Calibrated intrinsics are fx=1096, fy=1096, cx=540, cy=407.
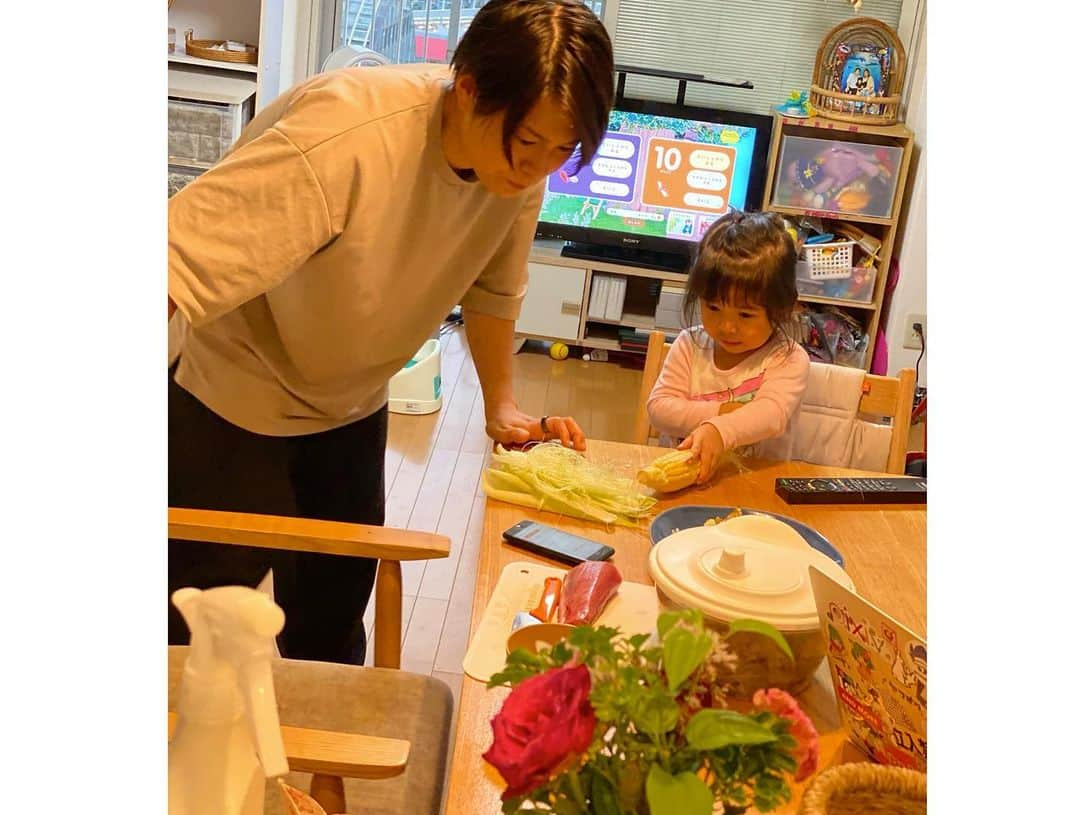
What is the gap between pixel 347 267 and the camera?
141 centimetres

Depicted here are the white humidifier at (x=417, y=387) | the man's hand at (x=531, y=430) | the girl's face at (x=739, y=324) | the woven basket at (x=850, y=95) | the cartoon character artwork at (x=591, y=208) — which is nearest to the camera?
the man's hand at (x=531, y=430)

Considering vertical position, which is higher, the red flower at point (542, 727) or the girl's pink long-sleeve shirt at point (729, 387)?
the red flower at point (542, 727)

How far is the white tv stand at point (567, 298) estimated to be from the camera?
4.44 m

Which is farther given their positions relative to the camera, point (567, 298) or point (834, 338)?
point (567, 298)

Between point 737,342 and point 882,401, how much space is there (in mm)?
313

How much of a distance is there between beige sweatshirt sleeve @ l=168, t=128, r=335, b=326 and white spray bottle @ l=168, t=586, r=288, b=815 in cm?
59

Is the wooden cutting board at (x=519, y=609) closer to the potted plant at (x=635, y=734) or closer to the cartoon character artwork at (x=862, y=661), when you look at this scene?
the cartoon character artwork at (x=862, y=661)

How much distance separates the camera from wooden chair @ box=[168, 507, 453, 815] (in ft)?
4.40

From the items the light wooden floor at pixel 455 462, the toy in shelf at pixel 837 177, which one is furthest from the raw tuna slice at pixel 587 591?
the toy in shelf at pixel 837 177

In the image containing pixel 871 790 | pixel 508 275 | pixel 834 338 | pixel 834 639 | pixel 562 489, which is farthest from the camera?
pixel 834 338

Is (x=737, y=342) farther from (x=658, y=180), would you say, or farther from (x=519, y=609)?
(x=658, y=180)

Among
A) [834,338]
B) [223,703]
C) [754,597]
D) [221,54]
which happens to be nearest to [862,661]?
[754,597]

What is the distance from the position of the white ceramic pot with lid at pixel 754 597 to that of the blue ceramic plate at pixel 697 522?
0.28 meters
